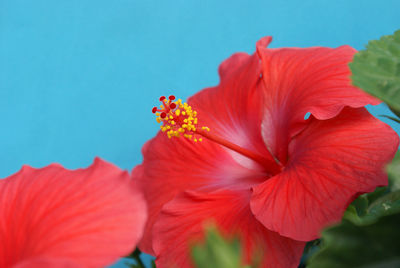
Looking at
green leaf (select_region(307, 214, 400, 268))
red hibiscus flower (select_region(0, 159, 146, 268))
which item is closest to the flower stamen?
red hibiscus flower (select_region(0, 159, 146, 268))

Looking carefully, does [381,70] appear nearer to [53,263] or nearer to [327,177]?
[327,177]

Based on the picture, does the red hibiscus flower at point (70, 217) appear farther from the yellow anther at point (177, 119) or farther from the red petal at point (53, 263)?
the yellow anther at point (177, 119)

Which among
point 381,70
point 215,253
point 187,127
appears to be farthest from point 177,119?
point 215,253

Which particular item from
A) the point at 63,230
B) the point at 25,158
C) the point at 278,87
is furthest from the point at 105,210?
the point at 25,158

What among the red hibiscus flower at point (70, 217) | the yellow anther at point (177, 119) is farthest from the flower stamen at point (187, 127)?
the red hibiscus flower at point (70, 217)

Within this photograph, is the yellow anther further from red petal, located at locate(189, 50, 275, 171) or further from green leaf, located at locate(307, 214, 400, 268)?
green leaf, located at locate(307, 214, 400, 268)

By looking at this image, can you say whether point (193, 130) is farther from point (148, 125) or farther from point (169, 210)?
point (148, 125)
